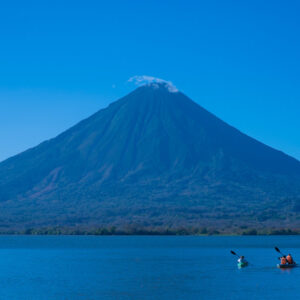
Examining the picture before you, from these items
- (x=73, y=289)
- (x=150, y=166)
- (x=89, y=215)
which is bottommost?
(x=73, y=289)

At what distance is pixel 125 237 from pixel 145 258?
7541 cm

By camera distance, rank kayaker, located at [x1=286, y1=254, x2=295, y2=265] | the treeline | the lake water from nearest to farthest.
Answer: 1. the lake water
2. kayaker, located at [x1=286, y1=254, x2=295, y2=265]
3. the treeline

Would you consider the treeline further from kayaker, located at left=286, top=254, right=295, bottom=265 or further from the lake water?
kayaker, located at left=286, top=254, right=295, bottom=265

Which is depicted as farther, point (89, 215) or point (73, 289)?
point (89, 215)

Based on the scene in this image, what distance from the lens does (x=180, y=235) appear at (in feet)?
480

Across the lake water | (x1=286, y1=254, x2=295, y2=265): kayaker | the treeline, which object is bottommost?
the lake water

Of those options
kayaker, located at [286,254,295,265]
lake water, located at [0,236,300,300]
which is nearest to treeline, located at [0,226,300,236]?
lake water, located at [0,236,300,300]

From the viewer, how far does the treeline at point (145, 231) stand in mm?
138750

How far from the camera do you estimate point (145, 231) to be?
14338cm

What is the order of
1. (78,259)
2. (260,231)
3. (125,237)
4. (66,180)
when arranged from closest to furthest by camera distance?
(78,259) → (260,231) → (125,237) → (66,180)

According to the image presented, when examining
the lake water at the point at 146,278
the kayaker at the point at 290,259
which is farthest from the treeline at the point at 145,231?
the kayaker at the point at 290,259

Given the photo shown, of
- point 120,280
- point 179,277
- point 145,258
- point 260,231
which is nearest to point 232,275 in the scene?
point 179,277

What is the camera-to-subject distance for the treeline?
138750 mm

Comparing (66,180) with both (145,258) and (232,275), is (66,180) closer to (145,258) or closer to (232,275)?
(145,258)
